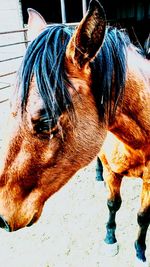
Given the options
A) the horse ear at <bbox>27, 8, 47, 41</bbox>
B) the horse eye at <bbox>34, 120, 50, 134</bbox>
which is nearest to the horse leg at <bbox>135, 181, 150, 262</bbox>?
the horse eye at <bbox>34, 120, 50, 134</bbox>

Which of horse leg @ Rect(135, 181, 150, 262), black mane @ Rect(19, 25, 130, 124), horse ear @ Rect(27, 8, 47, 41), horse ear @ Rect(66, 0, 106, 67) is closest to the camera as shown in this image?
horse ear @ Rect(66, 0, 106, 67)

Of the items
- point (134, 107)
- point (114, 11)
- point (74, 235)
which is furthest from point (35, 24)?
point (114, 11)

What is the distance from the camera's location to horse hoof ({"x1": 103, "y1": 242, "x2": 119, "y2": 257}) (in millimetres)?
2320

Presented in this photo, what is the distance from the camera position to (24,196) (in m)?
1.27

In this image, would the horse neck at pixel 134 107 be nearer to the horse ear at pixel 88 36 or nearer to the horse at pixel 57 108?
the horse at pixel 57 108

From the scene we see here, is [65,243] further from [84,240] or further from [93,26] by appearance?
[93,26]

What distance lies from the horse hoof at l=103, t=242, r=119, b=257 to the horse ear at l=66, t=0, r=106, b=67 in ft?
5.60

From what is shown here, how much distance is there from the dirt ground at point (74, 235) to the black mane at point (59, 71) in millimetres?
1496

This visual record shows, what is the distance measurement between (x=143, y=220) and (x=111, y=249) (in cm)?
41

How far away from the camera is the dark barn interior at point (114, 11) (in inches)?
320

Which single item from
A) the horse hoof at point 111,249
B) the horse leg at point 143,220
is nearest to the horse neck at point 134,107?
the horse leg at point 143,220

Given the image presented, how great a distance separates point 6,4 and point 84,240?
6337 millimetres

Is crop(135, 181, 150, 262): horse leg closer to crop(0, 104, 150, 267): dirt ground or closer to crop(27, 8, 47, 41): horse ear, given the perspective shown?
crop(0, 104, 150, 267): dirt ground

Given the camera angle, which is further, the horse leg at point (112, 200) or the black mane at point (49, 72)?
the horse leg at point (112, 200)
